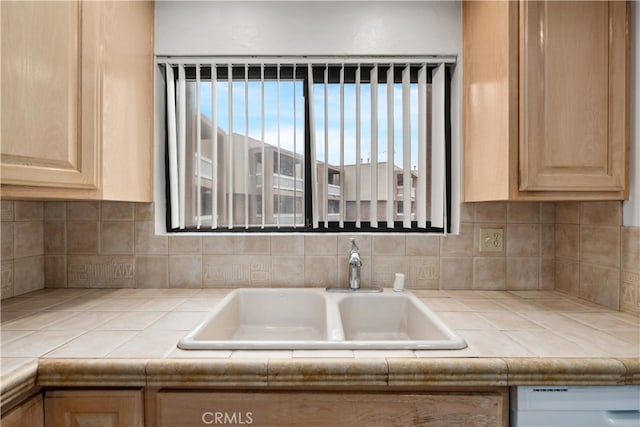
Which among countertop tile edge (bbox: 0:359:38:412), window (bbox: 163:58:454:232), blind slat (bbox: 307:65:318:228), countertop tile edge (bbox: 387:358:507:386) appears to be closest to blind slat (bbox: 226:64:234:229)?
window (bbox: 163:58:454:232)

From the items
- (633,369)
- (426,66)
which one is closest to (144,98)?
(426,66)

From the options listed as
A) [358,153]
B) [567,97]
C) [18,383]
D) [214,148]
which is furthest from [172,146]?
[567,97]

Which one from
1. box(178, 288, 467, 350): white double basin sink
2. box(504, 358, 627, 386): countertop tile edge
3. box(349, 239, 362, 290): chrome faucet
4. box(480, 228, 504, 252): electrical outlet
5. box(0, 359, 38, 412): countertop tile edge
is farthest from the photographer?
box(480, 228, 504, 252): electrical outlet

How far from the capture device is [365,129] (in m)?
1.66

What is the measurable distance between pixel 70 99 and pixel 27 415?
0.90m

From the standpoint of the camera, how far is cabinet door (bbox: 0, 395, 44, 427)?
0.77 metres

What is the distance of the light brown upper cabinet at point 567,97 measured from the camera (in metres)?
1.19

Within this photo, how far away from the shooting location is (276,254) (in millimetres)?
1624

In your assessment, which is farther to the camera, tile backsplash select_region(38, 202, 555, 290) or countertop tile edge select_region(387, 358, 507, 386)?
tile backsplash select_region(38, 202, 555, 290)

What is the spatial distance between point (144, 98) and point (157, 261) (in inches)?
28.8

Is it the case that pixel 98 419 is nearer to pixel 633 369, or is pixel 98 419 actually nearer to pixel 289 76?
pixel 633 369

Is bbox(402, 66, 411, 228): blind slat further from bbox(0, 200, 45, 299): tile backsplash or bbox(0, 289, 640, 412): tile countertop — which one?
bbox(0, 200, 45, 299): tile backsplash

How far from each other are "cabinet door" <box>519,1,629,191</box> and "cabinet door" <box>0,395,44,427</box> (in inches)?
60.2

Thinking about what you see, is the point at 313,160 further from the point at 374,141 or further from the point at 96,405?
the point at 96,405
